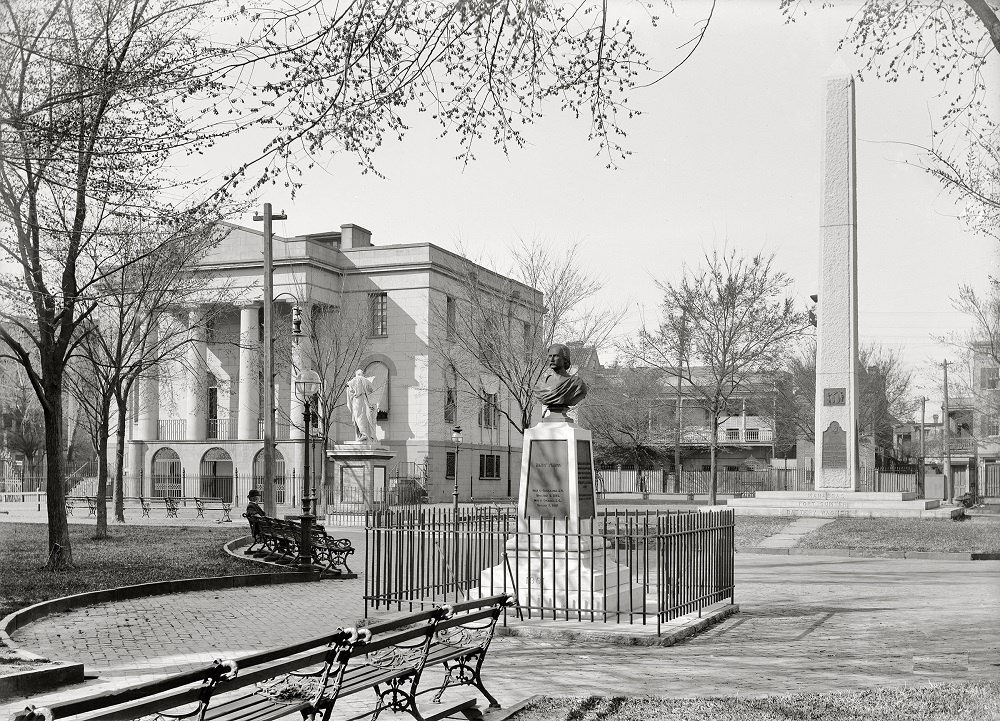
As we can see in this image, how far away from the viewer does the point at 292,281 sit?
49.4m

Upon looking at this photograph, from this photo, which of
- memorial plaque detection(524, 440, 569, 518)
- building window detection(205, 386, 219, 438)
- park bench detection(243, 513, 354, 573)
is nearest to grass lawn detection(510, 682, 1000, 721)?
memorial plaque detection(524, 440, 569, 518)

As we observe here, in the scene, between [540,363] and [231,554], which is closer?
[231,554]

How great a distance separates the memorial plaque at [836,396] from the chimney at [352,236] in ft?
91.7

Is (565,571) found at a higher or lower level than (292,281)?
lower

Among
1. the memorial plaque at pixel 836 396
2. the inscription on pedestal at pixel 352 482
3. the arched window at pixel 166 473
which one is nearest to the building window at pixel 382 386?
the arched window at pixel 166 473

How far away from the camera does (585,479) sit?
1227 centimetres

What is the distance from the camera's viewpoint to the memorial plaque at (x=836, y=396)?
3369 centimetres

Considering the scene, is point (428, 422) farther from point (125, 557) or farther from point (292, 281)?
point (125, 557)

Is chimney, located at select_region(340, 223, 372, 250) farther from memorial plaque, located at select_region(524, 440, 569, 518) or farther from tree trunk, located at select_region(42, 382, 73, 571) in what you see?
memorial plaque, located at select_region(524, 440, 569, 518)

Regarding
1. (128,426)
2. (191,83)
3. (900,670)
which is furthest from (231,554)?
(128,426)

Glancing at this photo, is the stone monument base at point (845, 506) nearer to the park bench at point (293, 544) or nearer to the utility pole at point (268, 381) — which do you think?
the utility pole at point (268, 381)

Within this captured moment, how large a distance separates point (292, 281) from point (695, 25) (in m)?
42.5

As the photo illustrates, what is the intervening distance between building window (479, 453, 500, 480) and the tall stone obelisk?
961 inches

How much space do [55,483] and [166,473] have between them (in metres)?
37.9
